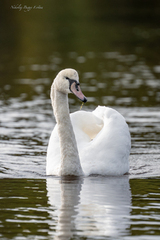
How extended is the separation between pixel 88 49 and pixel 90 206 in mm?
24707

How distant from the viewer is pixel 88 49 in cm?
3186

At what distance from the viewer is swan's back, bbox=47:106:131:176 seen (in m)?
9.38

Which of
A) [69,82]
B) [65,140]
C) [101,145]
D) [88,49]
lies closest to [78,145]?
[101,145]

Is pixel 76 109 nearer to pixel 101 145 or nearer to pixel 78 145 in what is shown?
pixel 78 145

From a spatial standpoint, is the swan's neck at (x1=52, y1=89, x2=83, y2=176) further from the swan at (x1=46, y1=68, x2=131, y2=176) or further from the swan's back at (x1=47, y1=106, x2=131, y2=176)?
the swan's back at (x1=47, y1=106, x2=131, y2=176)

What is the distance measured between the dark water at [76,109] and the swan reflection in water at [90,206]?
0.04 feet

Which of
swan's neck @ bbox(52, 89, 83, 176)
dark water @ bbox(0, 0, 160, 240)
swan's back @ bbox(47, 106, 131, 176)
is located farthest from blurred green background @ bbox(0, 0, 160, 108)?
swan's neck @ bbox(52, 89, 83, 176)

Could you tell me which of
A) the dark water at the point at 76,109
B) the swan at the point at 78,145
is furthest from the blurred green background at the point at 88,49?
the swan at the point at 78,145

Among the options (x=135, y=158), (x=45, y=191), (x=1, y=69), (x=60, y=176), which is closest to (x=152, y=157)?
(x=135, y=158)

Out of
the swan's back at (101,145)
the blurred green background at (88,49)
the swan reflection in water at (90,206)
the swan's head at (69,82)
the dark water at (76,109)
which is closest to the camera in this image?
the swan reflection in water at (90,206)

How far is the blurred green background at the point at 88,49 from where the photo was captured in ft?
64.8

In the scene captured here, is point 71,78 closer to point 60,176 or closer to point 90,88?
point 60,176

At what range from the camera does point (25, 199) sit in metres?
8.09

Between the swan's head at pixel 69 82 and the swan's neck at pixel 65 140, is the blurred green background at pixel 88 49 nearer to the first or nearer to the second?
the swan's neck at pixel 65 140
